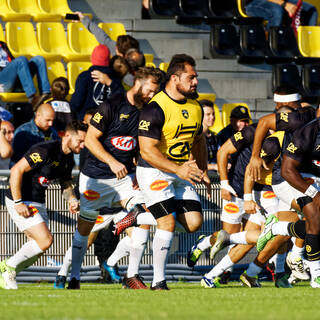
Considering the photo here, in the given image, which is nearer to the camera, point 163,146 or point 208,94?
point 163,146

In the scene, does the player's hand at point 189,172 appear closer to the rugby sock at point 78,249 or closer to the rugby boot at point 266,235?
the rugby boot at point 266,235

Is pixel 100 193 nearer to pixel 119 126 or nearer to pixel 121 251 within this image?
pixel 119 126

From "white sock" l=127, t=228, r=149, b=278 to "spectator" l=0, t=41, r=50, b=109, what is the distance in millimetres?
4488

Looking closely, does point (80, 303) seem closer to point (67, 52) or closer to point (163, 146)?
point (163, 146)

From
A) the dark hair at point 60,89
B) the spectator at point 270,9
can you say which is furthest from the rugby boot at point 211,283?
the spectator at point 270,9

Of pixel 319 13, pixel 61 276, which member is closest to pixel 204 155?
pixel 61 276

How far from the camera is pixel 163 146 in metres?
8.26

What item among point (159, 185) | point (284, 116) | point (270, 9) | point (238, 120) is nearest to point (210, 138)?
point (238, 120)

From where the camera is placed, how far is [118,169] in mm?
8633

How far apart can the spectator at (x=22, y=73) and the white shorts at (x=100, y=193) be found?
3760 millimetres

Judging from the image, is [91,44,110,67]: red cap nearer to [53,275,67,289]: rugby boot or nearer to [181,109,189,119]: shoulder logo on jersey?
[53,275,67,289]: rugby boot

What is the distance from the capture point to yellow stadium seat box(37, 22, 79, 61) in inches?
597

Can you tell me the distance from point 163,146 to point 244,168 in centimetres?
280

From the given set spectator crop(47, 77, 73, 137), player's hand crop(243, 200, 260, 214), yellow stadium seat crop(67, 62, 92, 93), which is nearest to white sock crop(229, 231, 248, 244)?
player's hand crop(243, 200, 260, 214)
